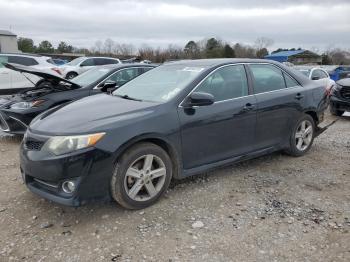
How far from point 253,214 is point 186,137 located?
1.09m

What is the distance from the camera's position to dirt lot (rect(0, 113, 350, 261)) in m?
3.10

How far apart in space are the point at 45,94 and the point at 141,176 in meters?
3.67

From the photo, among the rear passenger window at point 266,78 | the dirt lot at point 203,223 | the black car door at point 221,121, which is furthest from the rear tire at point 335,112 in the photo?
the black car door at point 221,121

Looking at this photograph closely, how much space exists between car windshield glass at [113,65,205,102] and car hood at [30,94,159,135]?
0.83 ft

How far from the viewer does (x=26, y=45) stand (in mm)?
64938

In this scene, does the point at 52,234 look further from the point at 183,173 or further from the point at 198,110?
the point at 198,110

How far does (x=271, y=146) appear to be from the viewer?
201 inches

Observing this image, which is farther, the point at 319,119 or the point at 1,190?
the point at 319,119

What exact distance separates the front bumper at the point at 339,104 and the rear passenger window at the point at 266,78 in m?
5.24

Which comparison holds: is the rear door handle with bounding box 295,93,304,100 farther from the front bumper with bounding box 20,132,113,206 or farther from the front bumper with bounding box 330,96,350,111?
the front bumper with bounding box 330,96,350,111

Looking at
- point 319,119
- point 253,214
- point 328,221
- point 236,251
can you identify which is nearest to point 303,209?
point 328,221

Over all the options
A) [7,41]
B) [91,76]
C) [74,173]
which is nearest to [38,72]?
[91,76]

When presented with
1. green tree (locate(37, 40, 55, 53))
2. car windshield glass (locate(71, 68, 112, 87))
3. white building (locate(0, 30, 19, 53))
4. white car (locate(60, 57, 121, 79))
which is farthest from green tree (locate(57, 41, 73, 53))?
car windshield glass (locate(71, 68, 112, 87))

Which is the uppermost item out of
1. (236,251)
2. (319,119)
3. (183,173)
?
(319,119)
